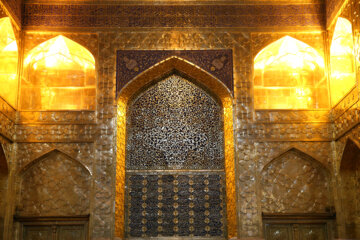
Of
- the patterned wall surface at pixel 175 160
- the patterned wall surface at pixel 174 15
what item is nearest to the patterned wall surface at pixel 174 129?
the patterned wall surface at pixel 175 160

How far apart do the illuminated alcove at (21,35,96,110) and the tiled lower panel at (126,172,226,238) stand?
1.93 metres

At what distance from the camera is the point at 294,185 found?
952 centimetres

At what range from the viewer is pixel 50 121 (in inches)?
374

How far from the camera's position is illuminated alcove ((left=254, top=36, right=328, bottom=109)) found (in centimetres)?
1008

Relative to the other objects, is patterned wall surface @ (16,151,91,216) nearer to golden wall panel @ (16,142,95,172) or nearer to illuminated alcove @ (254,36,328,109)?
golden wall panel @ (16,142,95,172)

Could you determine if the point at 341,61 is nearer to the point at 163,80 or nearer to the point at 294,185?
the point at 294,185

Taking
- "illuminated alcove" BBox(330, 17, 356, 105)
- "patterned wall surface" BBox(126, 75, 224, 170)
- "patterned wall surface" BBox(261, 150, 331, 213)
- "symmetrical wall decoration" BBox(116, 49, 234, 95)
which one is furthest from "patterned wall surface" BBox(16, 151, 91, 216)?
"illuminated alcove" BBox(330, 17, 356, 105)

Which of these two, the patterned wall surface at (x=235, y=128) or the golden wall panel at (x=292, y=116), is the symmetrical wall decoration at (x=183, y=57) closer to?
the patterned wall surface at (x=235, y=128)

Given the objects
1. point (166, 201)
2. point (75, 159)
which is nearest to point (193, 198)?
point (166, 201)

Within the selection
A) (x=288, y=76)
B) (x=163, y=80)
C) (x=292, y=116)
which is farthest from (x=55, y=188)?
(x=288, y=76)

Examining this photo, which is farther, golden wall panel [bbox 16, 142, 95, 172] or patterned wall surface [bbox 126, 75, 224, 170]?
patterned wall surface [bbox 126, 75, 224, 170]

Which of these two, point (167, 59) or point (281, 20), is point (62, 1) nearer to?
point (167, 59)

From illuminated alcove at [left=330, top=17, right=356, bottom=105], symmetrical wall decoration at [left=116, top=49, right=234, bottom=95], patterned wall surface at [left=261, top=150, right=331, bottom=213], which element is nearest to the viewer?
illuminated alcove at [left=330, top=17, right=356, bottom=105]

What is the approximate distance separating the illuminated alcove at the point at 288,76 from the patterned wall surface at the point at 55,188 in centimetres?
376
